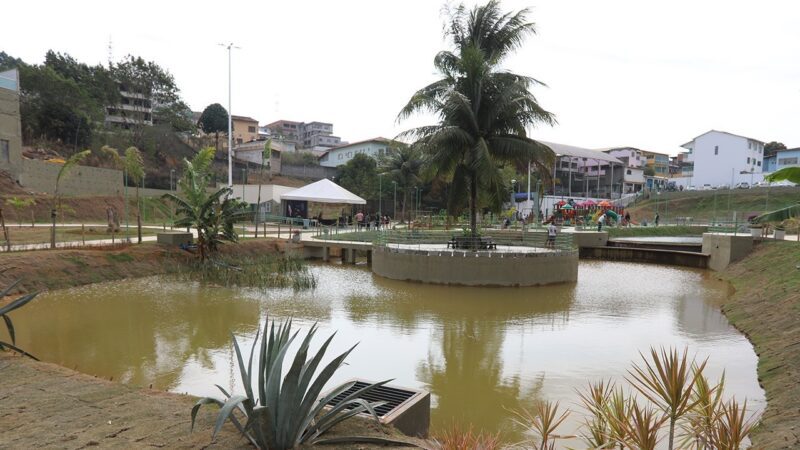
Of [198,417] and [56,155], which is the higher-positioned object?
[56,155]

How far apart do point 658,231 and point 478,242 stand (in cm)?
2168

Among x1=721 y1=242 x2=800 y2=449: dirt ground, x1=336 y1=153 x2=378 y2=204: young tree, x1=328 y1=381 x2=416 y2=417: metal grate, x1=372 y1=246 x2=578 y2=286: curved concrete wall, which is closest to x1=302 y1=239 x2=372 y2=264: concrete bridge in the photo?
x1=372 y1=246 x2=578 y2=286: curved concrete wall

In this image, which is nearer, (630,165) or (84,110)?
(84,110)

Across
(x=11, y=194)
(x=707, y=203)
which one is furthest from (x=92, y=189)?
(x=707, y=203)

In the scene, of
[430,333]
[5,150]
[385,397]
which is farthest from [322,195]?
[385,397]

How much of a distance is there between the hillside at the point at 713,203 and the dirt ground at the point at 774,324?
88.8ft

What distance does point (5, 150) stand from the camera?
2934cm

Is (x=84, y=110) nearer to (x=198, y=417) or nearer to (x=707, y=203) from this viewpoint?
(x=198, y=417)

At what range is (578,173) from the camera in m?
68.3

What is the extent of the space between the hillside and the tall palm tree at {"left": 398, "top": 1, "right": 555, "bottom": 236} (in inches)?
1224

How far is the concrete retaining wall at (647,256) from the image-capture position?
2283cm

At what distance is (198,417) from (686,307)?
13740 millimetres

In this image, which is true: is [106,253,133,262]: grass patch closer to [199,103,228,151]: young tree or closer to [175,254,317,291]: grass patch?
[175,254,317,291]: grass patch

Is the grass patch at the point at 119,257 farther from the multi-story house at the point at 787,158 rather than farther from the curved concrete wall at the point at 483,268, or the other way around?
the multi-story house at the point at 787,158
